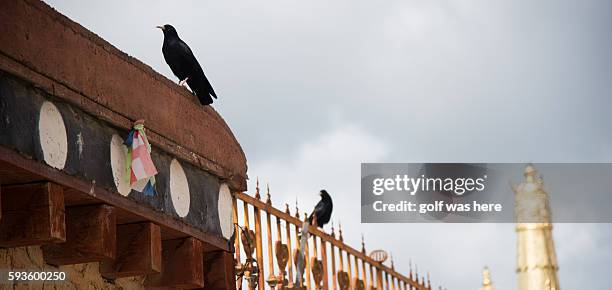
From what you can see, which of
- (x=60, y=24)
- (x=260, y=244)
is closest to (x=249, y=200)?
(x=260, y=244)

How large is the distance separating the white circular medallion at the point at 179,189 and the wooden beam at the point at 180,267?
17 centimetres

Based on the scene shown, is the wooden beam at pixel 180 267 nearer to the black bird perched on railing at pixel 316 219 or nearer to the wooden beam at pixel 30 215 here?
the wooden beam at pixel 30 215

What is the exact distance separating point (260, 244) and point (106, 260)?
114 inches

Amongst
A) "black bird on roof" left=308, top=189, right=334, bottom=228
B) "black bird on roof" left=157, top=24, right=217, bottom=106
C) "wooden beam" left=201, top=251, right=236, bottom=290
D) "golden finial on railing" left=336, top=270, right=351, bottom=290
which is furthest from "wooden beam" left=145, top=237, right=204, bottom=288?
"black bird on roof" left=308, top=189, right=334, bottom=228

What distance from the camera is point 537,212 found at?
18.2 meters

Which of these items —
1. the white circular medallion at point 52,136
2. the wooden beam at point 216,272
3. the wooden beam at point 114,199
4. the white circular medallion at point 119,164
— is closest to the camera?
the wooden beam at point 114,199

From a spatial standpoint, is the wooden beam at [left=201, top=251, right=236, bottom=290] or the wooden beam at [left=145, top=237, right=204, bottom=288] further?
the wooden beam at [left=201, top=251, right=236, bottom=290]

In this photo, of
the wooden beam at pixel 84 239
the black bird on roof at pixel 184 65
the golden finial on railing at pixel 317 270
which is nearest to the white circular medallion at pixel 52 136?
the wooden beam at pixel 84 239

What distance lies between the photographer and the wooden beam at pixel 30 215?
5363 millimetres

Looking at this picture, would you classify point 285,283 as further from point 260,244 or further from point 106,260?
point 106,260

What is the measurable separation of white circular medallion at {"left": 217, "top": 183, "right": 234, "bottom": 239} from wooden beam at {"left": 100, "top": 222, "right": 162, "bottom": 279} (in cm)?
91

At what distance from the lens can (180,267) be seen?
6613 millimetres

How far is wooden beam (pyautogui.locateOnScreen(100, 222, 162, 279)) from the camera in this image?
6.15 meters

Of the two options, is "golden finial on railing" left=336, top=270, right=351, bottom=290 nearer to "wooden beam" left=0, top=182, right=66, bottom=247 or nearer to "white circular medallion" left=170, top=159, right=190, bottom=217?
"white circular medallion" left=170, top=159, right=190, bottom=217
